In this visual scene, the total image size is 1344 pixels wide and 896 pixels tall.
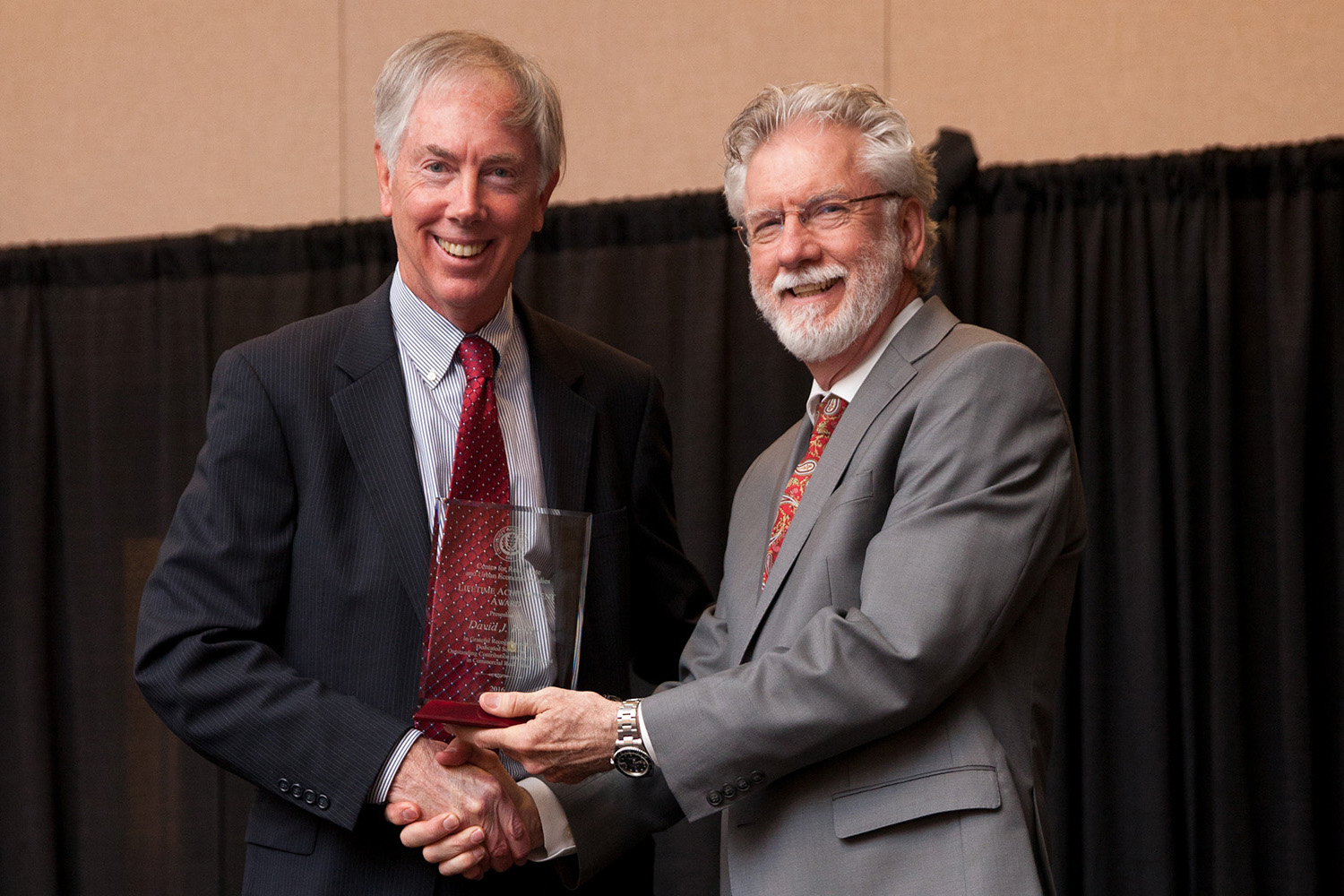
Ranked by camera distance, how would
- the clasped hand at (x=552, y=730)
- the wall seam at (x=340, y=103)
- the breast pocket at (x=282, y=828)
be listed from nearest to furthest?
1. the clasped hand at (x=552, y=730)
2. the breast pocket at (x=282, y=828)
3. the wall seam at (x=340, y=103)

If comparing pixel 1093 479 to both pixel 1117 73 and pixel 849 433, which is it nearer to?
pixel 1117 73

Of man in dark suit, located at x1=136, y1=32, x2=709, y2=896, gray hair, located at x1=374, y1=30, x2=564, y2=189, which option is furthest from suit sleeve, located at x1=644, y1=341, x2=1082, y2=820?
gray hair, located at x1=374, y1=30, x2=564, y2=189

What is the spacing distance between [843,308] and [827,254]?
89mm

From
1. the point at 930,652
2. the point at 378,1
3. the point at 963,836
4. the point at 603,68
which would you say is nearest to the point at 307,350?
the point at 930,652

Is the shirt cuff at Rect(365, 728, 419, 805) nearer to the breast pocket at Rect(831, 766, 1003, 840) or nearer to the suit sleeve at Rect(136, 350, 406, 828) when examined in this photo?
the suit sleeve at Rect(136, 350, 406, 828)

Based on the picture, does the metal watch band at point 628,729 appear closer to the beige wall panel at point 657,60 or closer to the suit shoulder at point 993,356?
the suit shoulder at point 993,356

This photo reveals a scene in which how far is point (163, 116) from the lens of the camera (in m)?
4.41

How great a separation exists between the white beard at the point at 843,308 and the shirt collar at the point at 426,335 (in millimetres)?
470

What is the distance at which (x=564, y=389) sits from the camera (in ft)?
7.23

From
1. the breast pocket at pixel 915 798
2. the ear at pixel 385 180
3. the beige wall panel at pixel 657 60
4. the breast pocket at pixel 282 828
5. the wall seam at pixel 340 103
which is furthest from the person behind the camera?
the wall seam at pixel 340 103

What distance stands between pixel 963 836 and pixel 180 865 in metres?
3.07

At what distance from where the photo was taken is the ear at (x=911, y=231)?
2.12 meters

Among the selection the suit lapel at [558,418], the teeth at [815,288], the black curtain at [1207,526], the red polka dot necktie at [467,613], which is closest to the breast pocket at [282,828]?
the red polka dot necktie at [467,613]

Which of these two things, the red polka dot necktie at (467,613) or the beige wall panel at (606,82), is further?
the beige wall panel at (606,82)
